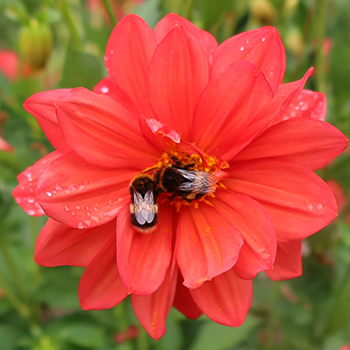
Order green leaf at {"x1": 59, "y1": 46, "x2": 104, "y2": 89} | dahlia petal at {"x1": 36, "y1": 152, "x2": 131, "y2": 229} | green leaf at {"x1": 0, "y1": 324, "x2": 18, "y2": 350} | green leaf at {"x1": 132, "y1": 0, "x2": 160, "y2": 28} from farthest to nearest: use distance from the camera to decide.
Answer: green leaf at {"x1": 0, "y1": 324, "x2": 18, "y2": 350} < green leaf at {"x1": 132, "y1": 0, "x2": 160, "y2": 28} < green leaf at {"x1": 59, "y1": 46, "x2": 104, "y2": 89} < dahlia petal at {"x1": 36, "y1": 152, "x2": 131, "y2": 229}

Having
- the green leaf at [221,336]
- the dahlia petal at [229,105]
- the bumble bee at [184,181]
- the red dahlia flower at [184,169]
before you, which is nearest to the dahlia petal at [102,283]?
the red dahlia flower at [184,169]

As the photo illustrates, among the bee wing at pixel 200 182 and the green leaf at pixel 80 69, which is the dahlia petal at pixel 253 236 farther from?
the green leaf at pixel 80 69

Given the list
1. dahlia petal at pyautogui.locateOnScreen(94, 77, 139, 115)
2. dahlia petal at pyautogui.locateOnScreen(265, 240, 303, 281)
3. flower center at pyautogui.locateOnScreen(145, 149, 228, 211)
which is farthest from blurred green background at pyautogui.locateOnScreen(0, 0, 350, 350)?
dahlia petal at pyautogui.locateOnScreen(265, 240, 303, 281)

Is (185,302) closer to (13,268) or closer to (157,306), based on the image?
(157,306)

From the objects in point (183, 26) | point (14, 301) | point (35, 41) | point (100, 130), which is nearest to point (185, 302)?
point (100, 130)

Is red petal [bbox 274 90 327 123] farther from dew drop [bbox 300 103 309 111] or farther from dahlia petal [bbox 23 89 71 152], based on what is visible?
dahlia petal [bbox 23 89 71 152]

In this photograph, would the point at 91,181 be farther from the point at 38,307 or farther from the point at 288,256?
the point at 38,307
